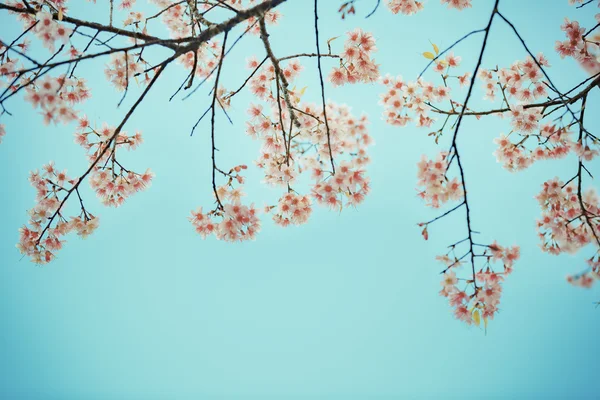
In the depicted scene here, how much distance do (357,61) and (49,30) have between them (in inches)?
68.3

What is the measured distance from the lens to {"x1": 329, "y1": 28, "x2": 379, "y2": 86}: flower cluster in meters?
2.47

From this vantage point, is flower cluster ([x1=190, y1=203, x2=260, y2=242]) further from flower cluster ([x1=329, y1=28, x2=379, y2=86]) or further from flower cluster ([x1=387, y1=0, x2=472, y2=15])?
flower cluster ([x1=387, y1=0, x2=472, y2=15])

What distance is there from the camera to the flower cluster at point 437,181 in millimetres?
1802

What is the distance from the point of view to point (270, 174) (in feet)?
9.32

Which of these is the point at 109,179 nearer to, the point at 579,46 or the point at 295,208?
the point at 295,208

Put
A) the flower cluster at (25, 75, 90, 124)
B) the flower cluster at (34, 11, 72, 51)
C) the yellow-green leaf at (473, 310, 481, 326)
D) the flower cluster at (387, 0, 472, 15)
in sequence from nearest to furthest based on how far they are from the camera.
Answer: the flower cluster at (25, 75, 90, 124) < the flower cluster at (34, 11, 72, 51) < the yellow-green leaf at (473, 310, 481, 326) < the flower cluster at (387, 0, 472, 15)

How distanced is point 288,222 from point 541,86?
7.47 feet

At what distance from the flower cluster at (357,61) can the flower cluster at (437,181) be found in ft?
3.21

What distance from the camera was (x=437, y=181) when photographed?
5.93 ft

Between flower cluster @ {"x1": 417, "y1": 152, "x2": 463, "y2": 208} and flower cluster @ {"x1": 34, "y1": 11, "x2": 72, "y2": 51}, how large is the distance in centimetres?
172

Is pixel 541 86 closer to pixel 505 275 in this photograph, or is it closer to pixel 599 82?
pixel 599 82

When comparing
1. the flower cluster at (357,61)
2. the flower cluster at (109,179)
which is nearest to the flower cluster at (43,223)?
the flower cluster at (109,179)

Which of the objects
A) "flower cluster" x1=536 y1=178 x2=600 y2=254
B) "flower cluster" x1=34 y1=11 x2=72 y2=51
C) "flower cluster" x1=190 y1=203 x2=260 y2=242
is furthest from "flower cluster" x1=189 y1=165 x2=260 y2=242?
"flower cluster" x1=536 y1=178 x2=600 y2=254

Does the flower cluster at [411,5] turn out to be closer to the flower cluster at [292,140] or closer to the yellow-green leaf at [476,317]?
the flower cluster at [292,140]
